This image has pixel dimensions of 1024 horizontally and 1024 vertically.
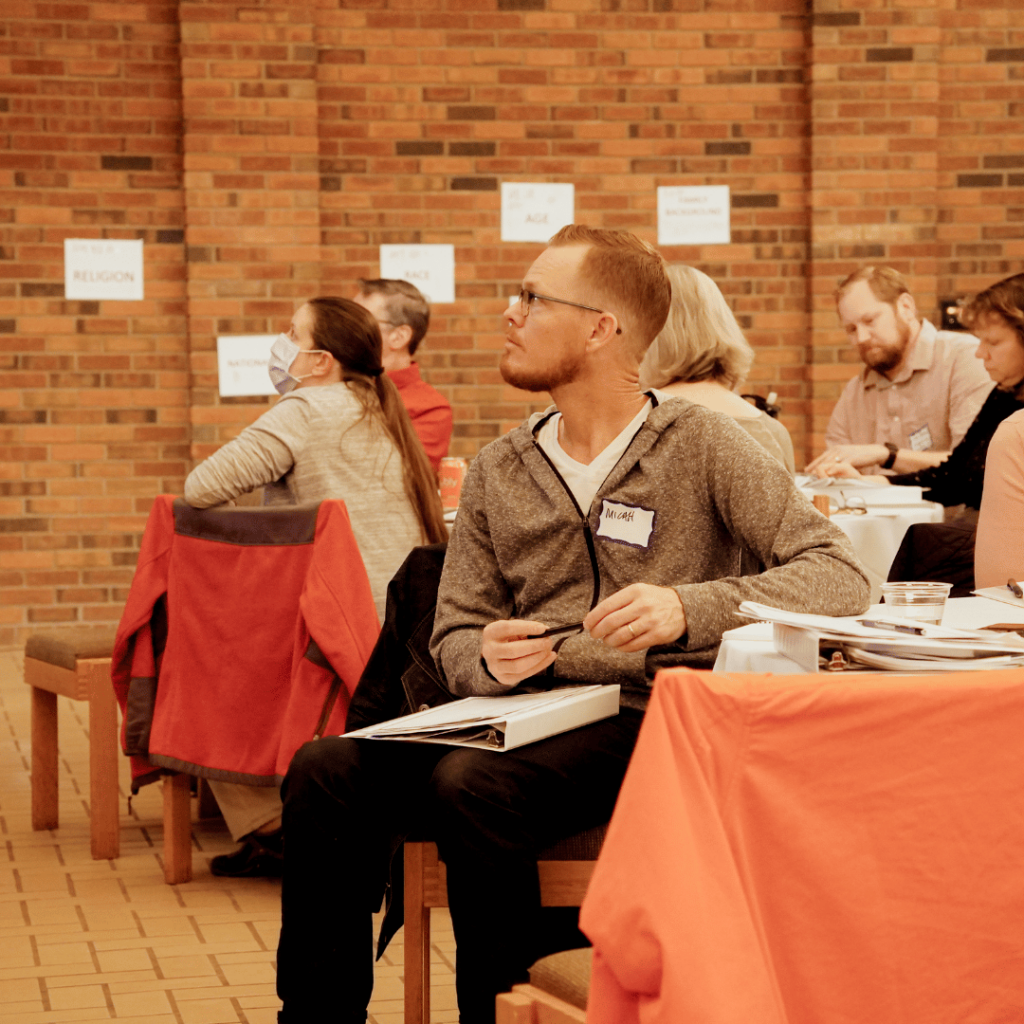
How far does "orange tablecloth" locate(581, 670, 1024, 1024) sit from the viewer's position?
37.2 inches

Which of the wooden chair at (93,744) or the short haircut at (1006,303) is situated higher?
the short haircut at (1006,303)

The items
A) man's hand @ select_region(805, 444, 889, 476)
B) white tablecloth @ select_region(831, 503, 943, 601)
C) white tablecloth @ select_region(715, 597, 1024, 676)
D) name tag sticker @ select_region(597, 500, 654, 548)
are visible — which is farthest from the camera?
man's hand @ select_region(805, 444, 889, 476)

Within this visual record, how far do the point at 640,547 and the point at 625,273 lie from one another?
412 mm

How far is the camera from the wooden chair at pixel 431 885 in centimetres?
172

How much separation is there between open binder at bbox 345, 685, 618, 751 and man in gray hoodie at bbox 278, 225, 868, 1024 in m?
0.02

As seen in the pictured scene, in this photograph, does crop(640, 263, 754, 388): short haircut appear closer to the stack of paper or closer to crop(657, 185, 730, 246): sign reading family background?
the stack of paper

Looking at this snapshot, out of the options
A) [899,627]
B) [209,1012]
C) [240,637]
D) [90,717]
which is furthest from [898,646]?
[90,717]

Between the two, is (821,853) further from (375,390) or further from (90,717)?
(90,717)

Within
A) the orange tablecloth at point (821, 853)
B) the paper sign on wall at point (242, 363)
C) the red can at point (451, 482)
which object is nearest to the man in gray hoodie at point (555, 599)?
the orange tablecloth at point (821, 853)

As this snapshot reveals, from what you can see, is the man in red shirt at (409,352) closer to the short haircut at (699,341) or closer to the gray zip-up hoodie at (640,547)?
the short haircut at (699,341)

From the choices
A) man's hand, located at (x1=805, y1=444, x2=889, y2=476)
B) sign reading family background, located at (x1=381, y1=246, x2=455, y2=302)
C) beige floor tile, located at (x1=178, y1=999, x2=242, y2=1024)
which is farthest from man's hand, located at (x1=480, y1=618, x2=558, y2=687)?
sign reading family background, located at (x1=381, y1=246, x2=455, y2=302)

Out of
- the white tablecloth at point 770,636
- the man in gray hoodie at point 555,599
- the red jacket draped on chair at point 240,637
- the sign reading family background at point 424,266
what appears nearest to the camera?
the white tablecloth at point 770,636

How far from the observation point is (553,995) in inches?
48.8

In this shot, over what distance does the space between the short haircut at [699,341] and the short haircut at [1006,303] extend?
A: 0.64 meters
